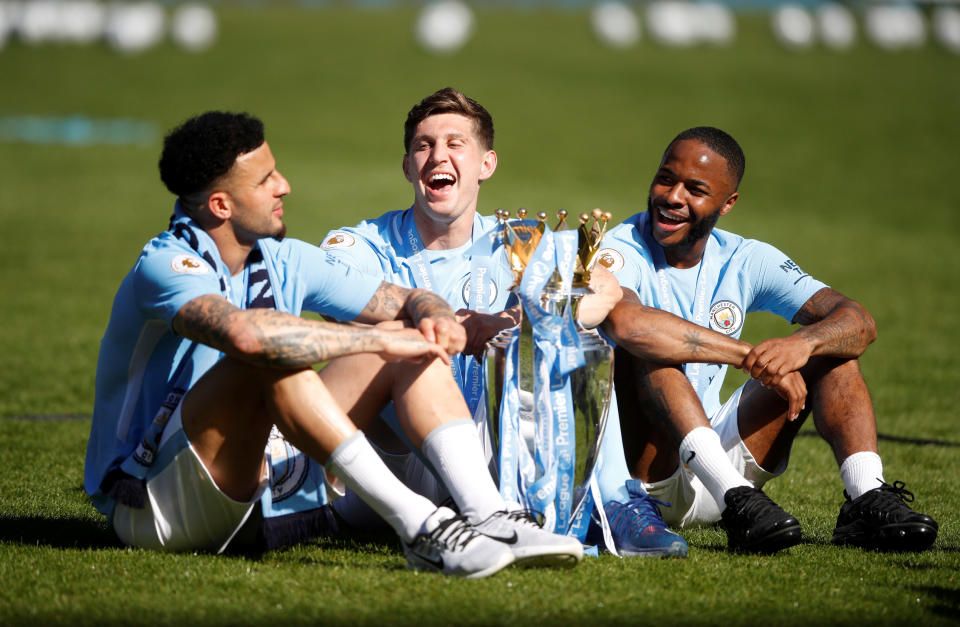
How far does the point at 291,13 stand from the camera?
5088 cm

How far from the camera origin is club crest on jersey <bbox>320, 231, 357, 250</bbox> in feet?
16.4

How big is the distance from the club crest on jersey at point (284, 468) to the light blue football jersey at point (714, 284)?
1727 millimetres

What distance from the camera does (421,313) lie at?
4.32 metres

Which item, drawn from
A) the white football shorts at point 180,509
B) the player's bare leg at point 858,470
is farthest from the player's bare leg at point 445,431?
the player's bare leg at point 858,470

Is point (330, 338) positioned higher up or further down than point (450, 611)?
higher up

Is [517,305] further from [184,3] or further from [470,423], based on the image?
[184,3]

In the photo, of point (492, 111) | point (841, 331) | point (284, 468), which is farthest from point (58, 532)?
point (492, 111)

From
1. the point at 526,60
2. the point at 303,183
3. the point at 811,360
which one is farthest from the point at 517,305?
the point at 526,60

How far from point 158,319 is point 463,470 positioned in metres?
1.24

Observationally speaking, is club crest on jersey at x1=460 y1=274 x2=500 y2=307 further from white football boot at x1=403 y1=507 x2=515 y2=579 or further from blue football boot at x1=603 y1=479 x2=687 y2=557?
white football boot at x1=403 y1=507 x2=515 y2=579

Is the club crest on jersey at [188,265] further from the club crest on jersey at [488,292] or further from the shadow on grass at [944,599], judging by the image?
the shadow on grass at [944,599]

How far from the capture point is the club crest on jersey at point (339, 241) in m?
5.00

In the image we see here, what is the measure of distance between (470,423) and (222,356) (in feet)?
3.12

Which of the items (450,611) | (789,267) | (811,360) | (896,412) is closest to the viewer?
(450,611)
